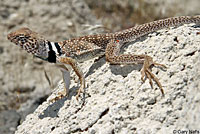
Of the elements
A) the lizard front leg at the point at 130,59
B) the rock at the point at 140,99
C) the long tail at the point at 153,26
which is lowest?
the rock at the point at 140,99

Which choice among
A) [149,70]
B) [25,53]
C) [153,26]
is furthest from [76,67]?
[25,53]

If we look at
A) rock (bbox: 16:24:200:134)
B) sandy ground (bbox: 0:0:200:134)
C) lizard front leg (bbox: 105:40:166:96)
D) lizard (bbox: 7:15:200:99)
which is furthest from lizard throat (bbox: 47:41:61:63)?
sandy ground (bbox: 0:0:200:134)

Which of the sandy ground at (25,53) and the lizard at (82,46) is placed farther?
the sandy ground at (25,53)

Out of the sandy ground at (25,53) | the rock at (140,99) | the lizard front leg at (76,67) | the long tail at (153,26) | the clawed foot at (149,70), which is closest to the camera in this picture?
the rock at (140,99)

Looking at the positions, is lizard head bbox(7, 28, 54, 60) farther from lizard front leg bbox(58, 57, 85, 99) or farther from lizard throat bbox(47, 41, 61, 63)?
lizard front leg bbox(58, 57, 85, 99)

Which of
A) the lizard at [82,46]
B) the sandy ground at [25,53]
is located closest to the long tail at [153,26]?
the lizard at [82,46]

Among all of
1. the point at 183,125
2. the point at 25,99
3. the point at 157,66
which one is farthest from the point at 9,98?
the point at 183,125

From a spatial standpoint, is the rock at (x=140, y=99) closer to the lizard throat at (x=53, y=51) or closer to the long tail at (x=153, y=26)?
the long tail at (x=153, y=26)
